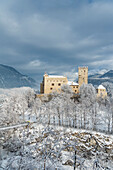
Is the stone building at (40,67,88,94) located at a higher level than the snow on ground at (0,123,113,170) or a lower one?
higher

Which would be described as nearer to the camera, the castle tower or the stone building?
A: the stone building

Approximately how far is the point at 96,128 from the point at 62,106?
1123 cm

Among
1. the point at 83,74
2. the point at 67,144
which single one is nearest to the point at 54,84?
the point at 83,74

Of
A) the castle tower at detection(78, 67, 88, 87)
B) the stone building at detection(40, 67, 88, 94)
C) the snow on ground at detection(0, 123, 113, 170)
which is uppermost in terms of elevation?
the castle tower at detection(78, 67, 88, 87)

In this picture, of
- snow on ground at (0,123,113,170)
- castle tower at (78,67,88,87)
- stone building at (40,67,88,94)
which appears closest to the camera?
snow on ground at (0,123,113,170)

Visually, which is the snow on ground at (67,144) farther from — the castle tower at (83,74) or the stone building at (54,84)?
the castle tower at (83,74)

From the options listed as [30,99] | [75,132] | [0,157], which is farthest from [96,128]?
[30,99]

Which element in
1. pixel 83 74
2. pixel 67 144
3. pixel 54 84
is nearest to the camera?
pixel 67 144

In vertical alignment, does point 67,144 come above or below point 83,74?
below

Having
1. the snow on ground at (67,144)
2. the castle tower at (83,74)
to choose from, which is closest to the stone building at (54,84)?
the castle tower at (83,74)

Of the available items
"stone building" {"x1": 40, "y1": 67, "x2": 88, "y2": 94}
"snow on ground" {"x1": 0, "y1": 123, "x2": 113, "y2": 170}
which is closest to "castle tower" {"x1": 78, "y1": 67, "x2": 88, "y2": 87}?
"stone building" {"x1": 40, "y1": 67, "x2": 88, "y2": 94}

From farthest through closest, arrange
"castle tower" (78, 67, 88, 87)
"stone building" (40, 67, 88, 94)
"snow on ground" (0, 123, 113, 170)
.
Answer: "castle tower" (78, 67, 88, 87) → "stone building" (40, 67, 88, 94) → "snow on ground" (0, 123, 113, 170)

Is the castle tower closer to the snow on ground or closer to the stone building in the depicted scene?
the stone building

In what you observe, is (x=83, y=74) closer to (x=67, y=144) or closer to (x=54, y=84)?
(x=54, y=84)
